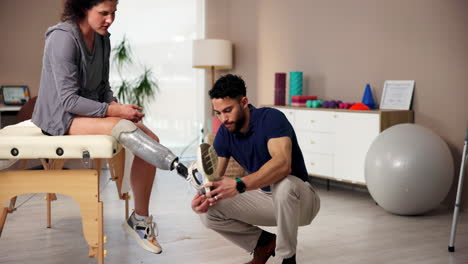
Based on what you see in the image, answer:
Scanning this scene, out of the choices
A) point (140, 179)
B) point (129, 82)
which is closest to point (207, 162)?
point (140, 179)

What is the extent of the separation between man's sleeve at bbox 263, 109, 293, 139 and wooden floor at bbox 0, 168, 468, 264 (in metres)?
0.77

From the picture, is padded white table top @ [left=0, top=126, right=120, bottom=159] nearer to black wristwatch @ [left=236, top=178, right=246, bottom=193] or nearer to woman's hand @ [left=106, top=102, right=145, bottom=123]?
woman's hand @ [left=106, top=102, right=145, bottom=123]

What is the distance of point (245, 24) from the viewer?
5902 millimetres

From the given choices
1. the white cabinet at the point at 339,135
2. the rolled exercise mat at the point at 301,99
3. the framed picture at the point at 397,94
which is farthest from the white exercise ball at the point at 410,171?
the rolled exercise mat at the point at 301,99

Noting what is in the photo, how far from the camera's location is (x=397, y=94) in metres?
4.16

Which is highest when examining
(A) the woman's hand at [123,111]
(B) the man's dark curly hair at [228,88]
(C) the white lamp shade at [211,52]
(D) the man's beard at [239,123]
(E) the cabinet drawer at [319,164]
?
(C) the white lamp shade at [211,52]

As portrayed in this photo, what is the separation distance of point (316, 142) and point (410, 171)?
1121mm

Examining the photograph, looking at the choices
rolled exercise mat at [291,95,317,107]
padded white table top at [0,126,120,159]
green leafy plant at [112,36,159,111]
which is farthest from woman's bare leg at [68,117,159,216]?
green leafy plant at [112,36,159,111]

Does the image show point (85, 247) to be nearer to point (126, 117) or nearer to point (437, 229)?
point (126, 117)

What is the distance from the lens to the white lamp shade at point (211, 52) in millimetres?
5660

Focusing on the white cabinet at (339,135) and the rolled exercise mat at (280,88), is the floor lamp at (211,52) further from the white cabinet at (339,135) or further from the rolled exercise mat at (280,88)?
the white cabinet at (339,135)

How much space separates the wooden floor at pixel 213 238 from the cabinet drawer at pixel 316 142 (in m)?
0.48

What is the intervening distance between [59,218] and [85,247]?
0.76 meters

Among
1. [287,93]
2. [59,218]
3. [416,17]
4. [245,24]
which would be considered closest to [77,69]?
[59,218]
